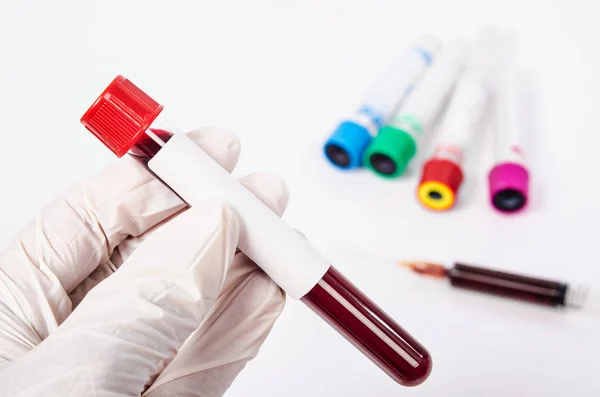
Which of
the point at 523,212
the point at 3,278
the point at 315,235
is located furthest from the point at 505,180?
the point at 3,278

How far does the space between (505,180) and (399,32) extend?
48 centimetres

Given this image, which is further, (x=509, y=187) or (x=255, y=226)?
(x=509, y=187)

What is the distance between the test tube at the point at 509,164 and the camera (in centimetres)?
106

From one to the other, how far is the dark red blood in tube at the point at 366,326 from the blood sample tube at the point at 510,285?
0.30m

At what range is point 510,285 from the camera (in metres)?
0.96

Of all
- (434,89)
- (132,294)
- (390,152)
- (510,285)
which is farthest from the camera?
(434,89)

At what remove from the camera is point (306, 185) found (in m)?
1.12

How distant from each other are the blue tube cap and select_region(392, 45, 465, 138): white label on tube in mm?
68

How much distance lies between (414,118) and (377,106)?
0.08m

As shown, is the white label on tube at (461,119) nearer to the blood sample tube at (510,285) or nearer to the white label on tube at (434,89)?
the white label on tube at (434,89)

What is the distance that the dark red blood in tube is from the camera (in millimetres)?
676

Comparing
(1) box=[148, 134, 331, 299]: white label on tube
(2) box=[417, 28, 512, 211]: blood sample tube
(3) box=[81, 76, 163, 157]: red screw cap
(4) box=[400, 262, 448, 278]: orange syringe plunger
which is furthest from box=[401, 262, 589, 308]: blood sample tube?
(3) box=[81, 76, 163, 157]: red screw cap

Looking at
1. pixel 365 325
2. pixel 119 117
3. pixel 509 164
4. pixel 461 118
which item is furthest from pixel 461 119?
pixel 119 117

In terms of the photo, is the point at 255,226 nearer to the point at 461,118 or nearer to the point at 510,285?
the point at 510,285
